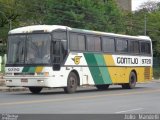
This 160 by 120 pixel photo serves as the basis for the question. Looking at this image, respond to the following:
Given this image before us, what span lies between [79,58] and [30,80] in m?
3.40

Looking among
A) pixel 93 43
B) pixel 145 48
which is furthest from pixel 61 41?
pixel 145 48

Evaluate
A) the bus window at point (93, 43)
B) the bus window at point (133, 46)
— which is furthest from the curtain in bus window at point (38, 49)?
the bus window at point (133, 46)

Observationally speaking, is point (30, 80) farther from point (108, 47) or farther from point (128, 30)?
point (128, 30)

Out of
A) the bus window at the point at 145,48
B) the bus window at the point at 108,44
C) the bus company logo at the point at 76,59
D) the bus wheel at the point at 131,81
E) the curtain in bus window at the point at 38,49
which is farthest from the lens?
the bus window at the point at 145,48

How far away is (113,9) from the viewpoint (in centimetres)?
6825

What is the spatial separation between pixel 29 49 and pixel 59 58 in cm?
156

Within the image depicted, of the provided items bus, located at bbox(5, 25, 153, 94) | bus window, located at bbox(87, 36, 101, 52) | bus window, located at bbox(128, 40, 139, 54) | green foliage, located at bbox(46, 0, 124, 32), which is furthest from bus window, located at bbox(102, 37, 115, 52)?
green foliage, located at bbox(46, 0, 124, 32)

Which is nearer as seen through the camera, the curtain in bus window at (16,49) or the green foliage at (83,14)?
the curtain in bus window at (16,49)

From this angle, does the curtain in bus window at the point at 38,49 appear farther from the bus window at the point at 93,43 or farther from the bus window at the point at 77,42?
the bus window at the point at 93,43

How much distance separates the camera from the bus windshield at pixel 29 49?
85.6 ft

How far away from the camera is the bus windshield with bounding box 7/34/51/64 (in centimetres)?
2609

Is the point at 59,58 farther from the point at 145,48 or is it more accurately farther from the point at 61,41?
the point at 145,48

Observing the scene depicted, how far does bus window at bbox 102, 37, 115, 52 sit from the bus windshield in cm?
549

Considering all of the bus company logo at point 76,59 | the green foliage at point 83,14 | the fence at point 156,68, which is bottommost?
the fence at point 156,68
